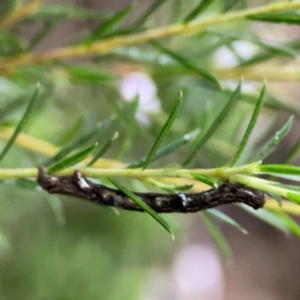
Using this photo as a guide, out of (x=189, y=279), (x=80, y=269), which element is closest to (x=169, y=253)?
(x=189, y=279)

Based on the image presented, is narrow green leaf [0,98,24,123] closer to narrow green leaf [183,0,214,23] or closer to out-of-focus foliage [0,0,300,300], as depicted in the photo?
out-of-focus foliage [0,0,300,300]

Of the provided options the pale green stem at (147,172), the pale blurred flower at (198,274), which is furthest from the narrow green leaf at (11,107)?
the pale blurred flower at (198,274)

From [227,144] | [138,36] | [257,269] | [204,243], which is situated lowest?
[257,269]

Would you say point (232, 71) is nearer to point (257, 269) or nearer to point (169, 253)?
point (169, 253)

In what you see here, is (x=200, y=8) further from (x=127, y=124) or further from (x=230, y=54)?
(x=230, y=54)

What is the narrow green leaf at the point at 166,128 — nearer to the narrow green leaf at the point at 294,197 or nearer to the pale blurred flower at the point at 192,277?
the narrow green leaf at the point at 294,197

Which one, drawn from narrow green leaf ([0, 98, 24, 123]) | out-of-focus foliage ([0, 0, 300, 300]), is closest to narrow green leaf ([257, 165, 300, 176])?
out-of-focus foliage ([0, 0, 300, 300])

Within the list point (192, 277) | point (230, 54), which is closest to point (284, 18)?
point (230, 54)
